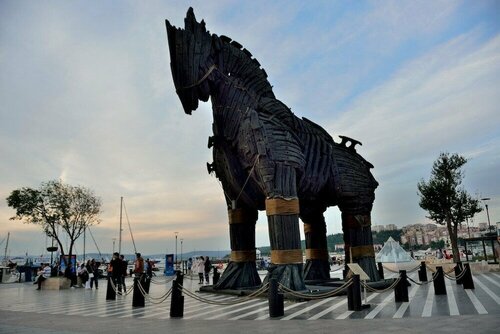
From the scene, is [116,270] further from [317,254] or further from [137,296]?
[317,254]

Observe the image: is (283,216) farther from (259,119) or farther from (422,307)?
(422,307)

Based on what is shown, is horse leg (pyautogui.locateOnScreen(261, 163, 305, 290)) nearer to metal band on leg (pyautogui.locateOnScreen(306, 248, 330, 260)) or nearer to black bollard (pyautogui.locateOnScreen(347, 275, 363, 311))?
black bollard (pyautogui.locateOnScreen(347, 275, 363, 311))

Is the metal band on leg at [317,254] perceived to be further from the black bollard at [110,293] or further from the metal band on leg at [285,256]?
the black bollard at [110,293]

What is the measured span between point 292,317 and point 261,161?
409 cm

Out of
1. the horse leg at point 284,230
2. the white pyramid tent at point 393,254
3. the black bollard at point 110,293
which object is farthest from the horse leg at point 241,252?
the white pyramid tent at point 393,254

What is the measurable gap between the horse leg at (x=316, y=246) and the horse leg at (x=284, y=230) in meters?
4.01

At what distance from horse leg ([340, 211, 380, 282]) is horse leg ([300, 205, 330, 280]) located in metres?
1.52

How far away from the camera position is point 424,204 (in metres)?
26.3

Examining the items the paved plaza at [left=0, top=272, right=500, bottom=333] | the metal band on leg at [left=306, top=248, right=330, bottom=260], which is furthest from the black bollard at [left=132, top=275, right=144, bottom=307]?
the metal band on leg at [left=306, top=248, right=330, bottom=260]

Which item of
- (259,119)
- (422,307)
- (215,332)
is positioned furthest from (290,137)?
(215,332)

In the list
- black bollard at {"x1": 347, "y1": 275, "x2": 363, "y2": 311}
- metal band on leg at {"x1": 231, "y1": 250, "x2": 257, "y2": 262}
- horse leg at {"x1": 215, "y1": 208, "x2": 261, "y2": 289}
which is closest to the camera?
black bollard at {"x1": 347, "y1": 275, "x2": 363, "y2": 311}

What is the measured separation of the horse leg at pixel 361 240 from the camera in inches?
491

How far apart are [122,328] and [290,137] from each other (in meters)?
6.39

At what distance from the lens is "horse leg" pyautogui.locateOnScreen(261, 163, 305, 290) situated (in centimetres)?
991
